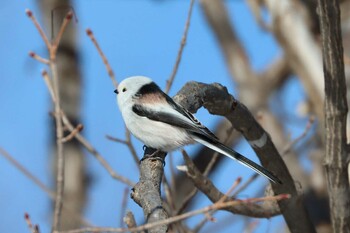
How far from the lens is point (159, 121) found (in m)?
2.62

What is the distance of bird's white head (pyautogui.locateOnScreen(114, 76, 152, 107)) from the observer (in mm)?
2721

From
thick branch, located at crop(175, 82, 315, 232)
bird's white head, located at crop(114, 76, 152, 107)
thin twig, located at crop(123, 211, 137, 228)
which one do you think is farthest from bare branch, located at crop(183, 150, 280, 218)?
thin twig, located at crop(123, 211, 137, 228)

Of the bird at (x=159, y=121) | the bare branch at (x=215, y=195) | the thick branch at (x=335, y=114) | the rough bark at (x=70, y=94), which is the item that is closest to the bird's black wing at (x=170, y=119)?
the bird at (x=159, y=121)

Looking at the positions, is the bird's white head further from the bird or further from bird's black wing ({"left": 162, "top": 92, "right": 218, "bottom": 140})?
bird's black wing ({"left": 162, "top": 92, "right": 218, "bottom": 140})

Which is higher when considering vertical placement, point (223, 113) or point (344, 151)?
point (223, 113)

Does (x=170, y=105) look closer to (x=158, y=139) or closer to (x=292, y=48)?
(x=158, y=139)

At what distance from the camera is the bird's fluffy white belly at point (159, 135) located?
2.59 meters

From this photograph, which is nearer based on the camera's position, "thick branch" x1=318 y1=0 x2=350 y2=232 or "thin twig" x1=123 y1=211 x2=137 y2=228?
"thin twig" x1=123 y1=211 x2=137 y2=228

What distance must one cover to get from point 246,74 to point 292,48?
1234mm

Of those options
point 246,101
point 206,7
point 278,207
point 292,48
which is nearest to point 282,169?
point 278,207

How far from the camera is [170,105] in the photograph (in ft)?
8.21

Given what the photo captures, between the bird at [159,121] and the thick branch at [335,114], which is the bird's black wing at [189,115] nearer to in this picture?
the bird at [159,121]

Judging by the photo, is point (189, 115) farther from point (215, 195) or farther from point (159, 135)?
point (215, 195)

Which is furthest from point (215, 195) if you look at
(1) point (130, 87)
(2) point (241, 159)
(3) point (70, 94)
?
(3) point (70, 94)
